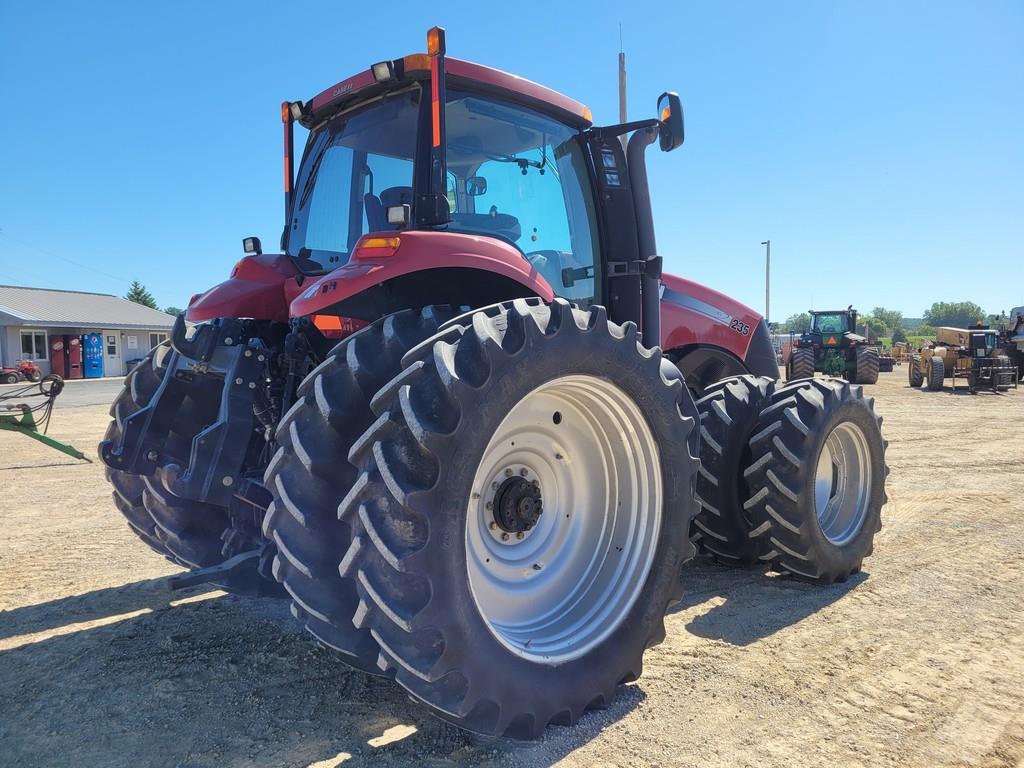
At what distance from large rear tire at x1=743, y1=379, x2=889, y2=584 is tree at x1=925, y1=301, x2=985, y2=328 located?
10953 cm

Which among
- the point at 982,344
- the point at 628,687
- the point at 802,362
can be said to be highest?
the point at 982,344

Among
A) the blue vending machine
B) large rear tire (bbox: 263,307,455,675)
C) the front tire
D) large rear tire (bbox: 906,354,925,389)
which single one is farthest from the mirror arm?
the blue vending machine

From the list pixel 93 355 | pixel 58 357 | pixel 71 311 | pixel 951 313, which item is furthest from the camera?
pixel 951 313

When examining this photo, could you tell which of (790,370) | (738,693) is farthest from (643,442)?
(790,370)

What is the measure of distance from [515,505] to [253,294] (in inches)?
69.1

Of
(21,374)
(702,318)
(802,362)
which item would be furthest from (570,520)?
(802,362)

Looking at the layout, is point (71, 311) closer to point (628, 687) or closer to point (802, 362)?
point (802, 362)

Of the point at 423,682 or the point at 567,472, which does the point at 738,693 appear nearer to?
the point at 567,472

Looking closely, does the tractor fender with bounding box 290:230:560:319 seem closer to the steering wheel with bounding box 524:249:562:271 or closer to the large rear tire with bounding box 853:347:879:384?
the steering wheel with bounding box 524:249:562:271

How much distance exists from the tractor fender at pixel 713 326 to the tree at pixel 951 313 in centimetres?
10927

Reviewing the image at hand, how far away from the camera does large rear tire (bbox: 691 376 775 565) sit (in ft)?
13.7

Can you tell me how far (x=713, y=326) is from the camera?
15.6 feet

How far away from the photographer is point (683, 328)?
4.62 metres

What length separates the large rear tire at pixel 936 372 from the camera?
818 inches
